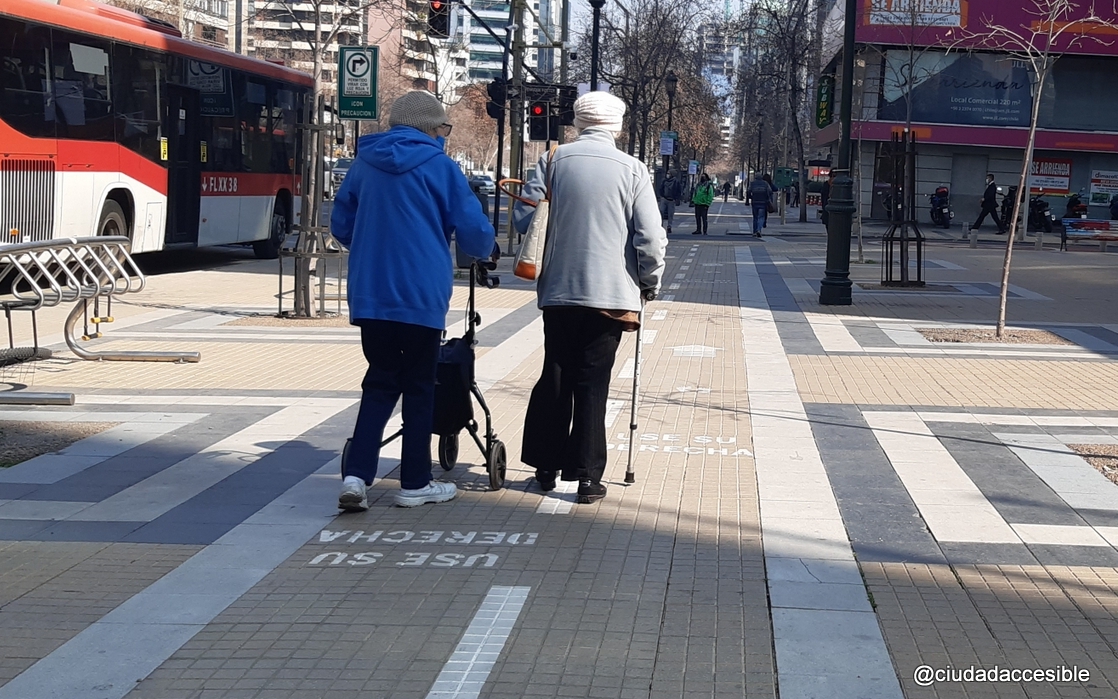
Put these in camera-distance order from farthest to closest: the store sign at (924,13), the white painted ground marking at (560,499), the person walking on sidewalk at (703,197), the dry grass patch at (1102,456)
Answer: the store sign at (924,13) → the person walking on sidewalk at (703,197) → the dry grass patch at (1102,456) → the white painted ground marking at (560,499)

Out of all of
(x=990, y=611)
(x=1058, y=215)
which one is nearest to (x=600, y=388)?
(x=990, y=611)

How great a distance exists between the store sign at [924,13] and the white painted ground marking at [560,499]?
128 ft

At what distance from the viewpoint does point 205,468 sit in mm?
6727

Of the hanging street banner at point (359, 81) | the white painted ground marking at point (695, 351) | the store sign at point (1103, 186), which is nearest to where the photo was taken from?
the white painted ground marking at point (695, 351)

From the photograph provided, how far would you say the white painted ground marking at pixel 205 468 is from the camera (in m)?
5.89

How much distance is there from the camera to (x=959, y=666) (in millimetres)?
4008

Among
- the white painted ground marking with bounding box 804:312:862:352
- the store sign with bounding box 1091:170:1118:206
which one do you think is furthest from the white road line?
the store sign with bounding box 1091:170:1118:206

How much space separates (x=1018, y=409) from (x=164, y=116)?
14.8 m

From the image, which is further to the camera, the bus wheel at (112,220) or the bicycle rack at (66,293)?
the bus wheel at (112,220)

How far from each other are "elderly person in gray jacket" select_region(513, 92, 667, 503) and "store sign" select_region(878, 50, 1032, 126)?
42.1 meters

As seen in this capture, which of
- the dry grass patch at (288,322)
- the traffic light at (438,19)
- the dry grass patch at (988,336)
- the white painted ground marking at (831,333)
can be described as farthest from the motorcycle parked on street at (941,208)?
the dry grass patch at (288,322)

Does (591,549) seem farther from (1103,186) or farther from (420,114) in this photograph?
(1103,186)

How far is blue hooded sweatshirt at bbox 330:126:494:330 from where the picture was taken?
5598 millimetres

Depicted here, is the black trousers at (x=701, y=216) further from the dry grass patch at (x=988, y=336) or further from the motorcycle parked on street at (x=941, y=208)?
the dry grass patch at (x=988, y=336)
